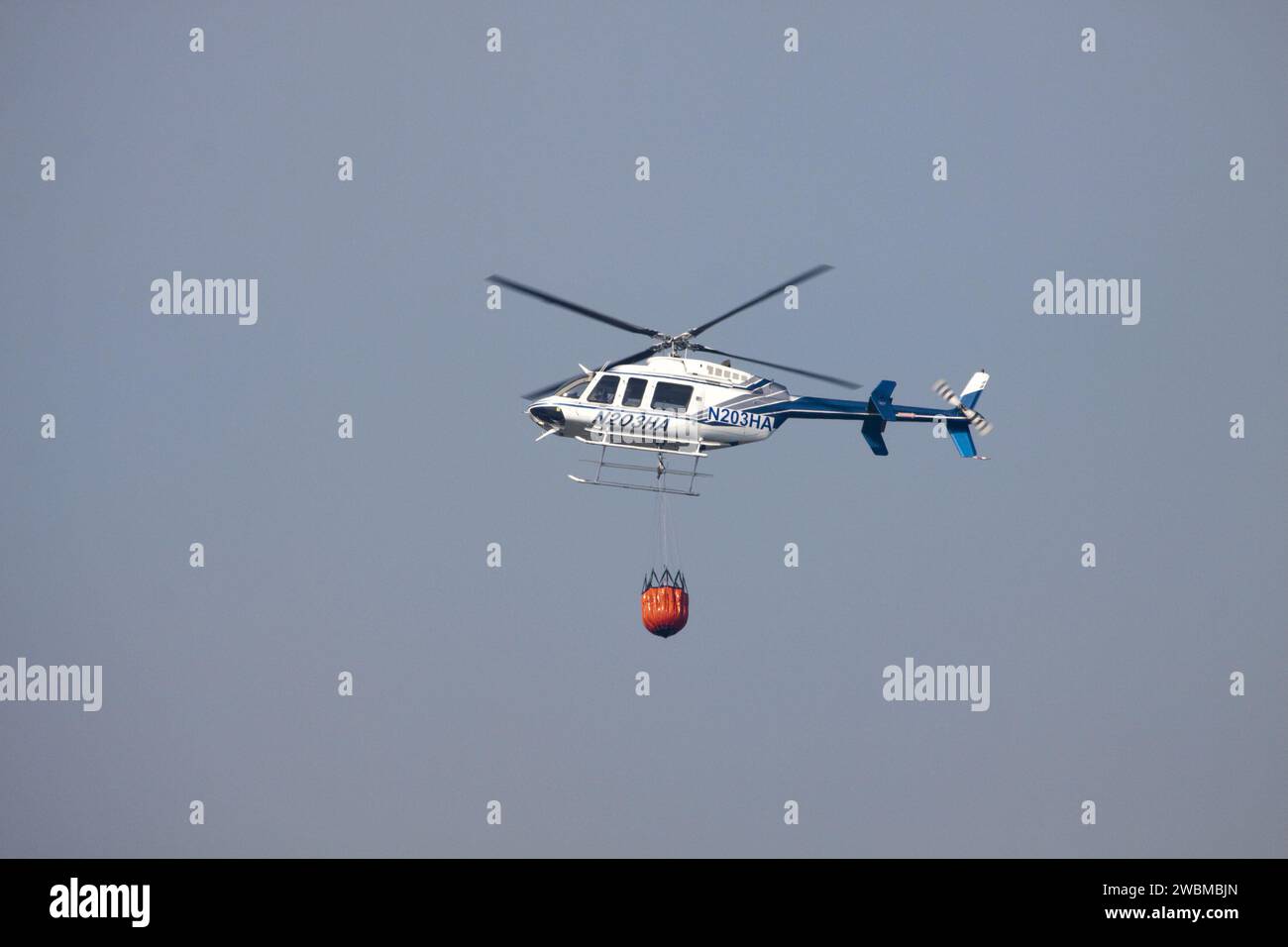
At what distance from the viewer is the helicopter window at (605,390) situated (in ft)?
206

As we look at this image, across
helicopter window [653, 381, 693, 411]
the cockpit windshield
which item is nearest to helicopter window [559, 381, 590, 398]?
the cockpit windshield

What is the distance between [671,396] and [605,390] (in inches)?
66.2

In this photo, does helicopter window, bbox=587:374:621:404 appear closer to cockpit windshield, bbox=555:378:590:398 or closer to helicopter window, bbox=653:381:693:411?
cockpit windshield, bbox=555:378:590:398

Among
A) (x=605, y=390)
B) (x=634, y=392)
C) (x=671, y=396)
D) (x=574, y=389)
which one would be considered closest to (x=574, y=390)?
(x=574, y=389)

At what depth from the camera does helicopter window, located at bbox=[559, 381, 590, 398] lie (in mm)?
63000

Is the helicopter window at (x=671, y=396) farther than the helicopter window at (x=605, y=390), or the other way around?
the helicopter window at (x=605, y=390)

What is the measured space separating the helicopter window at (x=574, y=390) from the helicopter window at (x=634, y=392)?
1154 mm

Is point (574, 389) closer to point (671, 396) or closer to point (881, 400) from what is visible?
point (671, 396)

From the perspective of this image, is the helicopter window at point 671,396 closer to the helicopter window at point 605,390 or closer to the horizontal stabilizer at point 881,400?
the helicopter window at point 605,390

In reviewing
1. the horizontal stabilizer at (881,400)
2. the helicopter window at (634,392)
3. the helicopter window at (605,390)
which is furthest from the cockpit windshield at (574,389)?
the horizontal stabilizer at (881,400)
